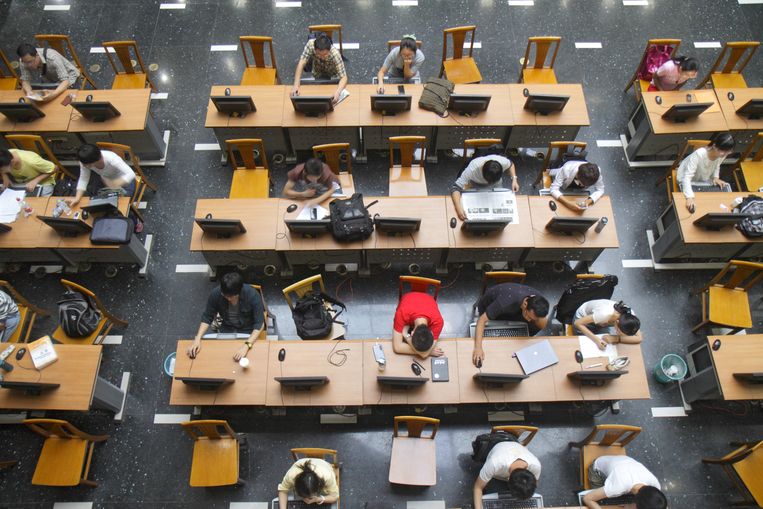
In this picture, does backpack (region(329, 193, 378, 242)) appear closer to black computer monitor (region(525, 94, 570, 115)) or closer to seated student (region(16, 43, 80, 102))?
black computer monitor (region(525, 94, 570, 115))

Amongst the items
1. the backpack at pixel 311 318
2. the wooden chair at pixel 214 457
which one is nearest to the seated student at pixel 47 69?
the backpack at pixel 311 318

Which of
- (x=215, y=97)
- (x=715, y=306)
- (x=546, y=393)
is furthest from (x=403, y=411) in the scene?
(x=215, y=97)

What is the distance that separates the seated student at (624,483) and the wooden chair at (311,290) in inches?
107

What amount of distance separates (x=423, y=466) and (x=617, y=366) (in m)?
2.02

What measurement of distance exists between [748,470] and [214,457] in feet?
16.1

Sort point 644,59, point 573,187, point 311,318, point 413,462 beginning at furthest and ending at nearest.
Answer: point 644,59
point 573,187
point 311,318
point 413,462

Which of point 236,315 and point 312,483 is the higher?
point 236,315

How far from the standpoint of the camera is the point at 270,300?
19.1 ft

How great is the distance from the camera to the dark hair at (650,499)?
12.2ft

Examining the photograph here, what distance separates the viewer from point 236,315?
4.98m

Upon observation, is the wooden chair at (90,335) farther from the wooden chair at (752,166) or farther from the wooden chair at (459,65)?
the wooden chair at (752,166)

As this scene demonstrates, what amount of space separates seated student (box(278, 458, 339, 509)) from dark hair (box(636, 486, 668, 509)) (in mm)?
Answer: 2466

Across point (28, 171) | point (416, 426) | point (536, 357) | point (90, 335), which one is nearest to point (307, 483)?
point (416, 426)

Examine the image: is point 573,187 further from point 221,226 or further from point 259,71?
point 259,71
